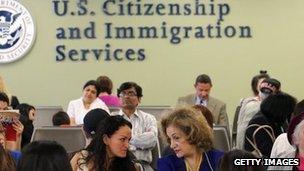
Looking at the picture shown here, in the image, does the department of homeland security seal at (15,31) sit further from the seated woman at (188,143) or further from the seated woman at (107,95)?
the seated woman at (188,143)

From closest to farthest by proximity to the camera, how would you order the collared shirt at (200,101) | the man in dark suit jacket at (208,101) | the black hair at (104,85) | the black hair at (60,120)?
the black hair at (60,120) < the man in dark suit jacket at (208,101) < the collared shirt at (200,101) < the black hair at (104,85)

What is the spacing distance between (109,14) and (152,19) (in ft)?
2.45

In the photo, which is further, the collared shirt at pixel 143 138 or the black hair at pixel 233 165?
the collared shirt at pixel 143 138

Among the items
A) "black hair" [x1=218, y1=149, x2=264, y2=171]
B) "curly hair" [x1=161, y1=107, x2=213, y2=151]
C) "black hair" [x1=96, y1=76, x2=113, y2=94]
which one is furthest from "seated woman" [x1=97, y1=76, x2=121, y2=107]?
"black hair" [x1=218, y1=149, x2=264, y2=171]

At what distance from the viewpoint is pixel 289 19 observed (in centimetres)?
1206

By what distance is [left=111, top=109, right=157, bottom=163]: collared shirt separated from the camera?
269 inches

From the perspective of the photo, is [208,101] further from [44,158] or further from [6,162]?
[44,158]

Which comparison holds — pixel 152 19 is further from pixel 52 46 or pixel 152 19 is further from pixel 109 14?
pixel 52 46

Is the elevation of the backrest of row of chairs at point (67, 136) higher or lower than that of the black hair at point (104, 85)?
lower

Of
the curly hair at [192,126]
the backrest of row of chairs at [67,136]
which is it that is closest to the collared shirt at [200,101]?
the backrest of row of chairs at [67,136]

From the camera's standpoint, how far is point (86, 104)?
9.20 meters

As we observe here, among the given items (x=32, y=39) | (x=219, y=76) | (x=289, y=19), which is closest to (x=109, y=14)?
(x=32, y=39)

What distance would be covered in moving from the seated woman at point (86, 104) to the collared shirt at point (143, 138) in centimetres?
191

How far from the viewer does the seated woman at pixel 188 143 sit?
450 cm
